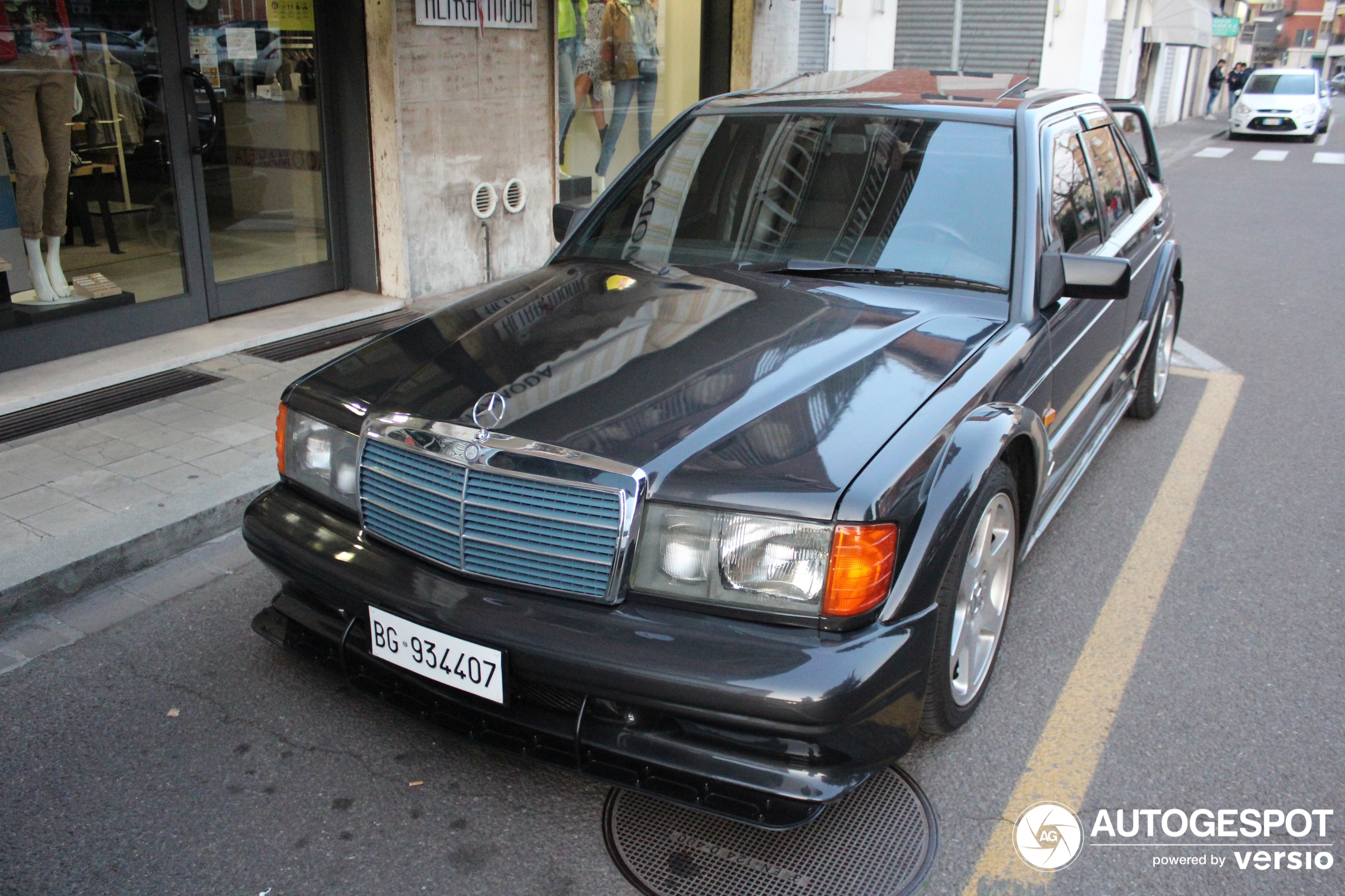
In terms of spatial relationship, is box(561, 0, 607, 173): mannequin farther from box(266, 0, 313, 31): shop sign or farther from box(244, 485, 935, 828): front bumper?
box(244, 485, 935, 828): front bumper

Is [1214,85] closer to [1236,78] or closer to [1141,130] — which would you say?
[1236,78]

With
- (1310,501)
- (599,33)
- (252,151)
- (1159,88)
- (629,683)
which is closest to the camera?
(629,683)

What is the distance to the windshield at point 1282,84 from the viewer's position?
28.0 m

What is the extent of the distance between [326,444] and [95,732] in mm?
1047

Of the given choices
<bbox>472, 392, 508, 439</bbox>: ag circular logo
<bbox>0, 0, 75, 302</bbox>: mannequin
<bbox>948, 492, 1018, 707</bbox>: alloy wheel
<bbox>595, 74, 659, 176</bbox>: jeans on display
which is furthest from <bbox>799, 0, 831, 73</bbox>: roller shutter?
<bbox>472, 392, 508, 439</bbox>: ag circular logo

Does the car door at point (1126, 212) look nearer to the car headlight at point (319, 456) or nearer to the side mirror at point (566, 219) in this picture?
the side mirror at point (566, 219)

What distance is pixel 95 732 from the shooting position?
296 centimetres

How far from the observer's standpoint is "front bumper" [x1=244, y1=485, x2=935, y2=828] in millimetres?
2225

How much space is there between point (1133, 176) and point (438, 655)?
4.07 m

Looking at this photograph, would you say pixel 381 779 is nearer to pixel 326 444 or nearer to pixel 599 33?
pixel 326 444

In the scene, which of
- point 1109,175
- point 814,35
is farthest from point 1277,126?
point 1109,175

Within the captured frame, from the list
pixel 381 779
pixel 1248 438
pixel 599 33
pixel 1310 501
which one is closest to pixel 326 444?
pixel 381 779

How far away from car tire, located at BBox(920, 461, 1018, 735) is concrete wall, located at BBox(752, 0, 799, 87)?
8.76 metres

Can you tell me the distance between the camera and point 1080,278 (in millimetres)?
3273
